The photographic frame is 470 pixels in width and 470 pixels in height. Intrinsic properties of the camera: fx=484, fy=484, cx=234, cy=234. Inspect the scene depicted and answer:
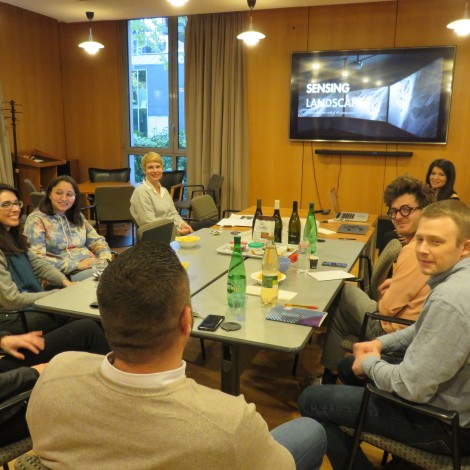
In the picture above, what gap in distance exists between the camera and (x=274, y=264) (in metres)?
2.44

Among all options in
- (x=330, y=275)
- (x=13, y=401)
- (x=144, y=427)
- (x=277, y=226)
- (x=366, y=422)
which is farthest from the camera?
(x=277, y=226)

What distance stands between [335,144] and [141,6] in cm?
287

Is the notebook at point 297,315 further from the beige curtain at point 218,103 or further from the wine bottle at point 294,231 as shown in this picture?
the beige curtain at point 218,103

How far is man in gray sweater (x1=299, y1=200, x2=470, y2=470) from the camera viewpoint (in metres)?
1.43

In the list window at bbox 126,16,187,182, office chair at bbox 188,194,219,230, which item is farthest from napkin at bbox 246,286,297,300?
window at bbox 126,16,187,182

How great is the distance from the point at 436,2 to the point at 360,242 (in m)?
3.66

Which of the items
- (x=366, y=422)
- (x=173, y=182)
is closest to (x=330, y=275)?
(x=366, y=422)

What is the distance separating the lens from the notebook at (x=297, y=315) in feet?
6.31

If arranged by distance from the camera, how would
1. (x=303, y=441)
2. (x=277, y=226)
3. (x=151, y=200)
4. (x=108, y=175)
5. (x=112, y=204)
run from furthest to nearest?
(x=108, y=175)
(x=112, y=204)
(x=151, y=200)
(x=277, y=226)
(x=303, y=441)

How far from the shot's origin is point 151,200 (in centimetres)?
409

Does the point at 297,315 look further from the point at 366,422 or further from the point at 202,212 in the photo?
the point at 202,212

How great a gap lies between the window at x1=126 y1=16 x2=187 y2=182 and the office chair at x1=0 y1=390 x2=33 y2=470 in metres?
5.89

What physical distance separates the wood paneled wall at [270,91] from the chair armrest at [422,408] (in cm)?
481

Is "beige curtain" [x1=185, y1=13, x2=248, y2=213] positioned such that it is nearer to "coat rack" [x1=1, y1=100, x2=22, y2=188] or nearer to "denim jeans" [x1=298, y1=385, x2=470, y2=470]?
"coat rack" [x1=1, y1=100, x2=22, y2=188]
